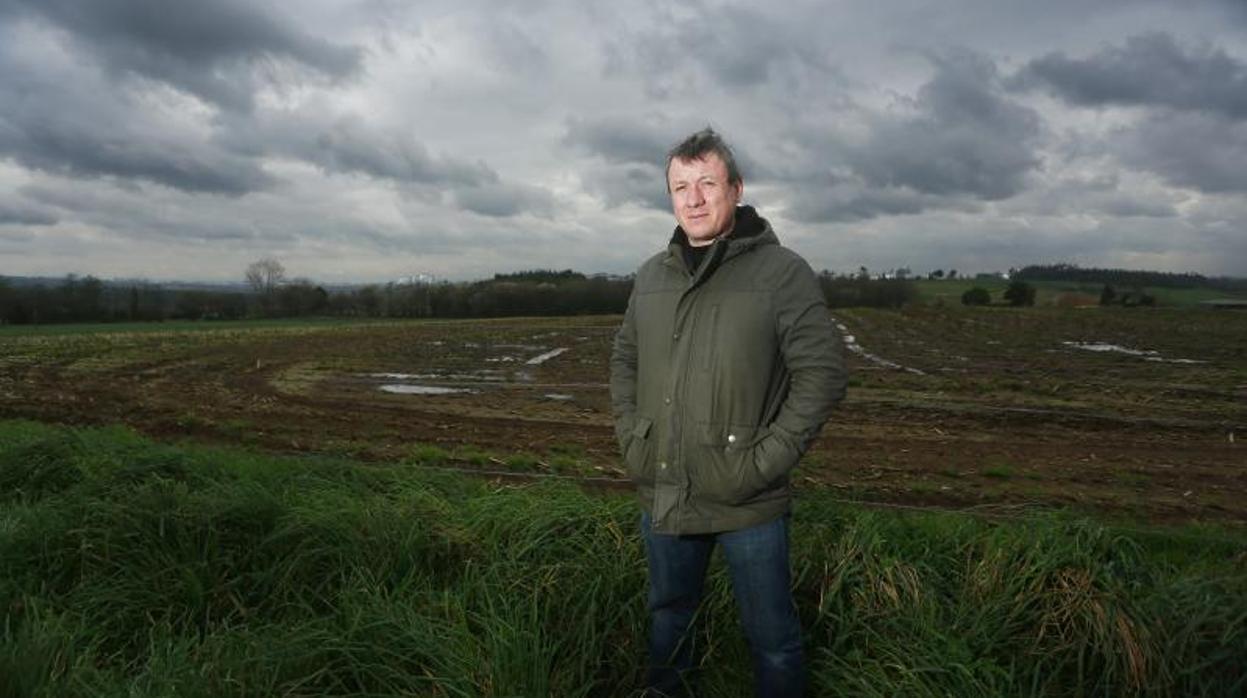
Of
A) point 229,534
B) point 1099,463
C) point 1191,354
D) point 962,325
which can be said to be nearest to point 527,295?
point 962,325

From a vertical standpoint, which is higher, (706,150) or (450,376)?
(706,150)

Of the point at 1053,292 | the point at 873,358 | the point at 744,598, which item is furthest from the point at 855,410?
the point at 1053,292

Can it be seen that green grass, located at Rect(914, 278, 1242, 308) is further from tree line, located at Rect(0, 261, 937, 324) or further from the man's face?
the man's face

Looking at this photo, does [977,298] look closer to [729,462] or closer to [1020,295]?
[1020,295]

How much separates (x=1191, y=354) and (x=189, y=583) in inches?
1155

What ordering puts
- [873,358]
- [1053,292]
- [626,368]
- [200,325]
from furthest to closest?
[1053,292]
[200,325]
[873,358]
[626,368]

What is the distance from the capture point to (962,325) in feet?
135

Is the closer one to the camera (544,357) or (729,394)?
(729,394)

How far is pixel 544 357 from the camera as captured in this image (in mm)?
24578

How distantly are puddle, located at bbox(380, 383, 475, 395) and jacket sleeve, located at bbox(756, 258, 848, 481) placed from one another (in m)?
14.3

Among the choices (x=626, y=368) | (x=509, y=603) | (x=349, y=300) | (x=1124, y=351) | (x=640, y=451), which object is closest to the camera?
(x=640, y=451)

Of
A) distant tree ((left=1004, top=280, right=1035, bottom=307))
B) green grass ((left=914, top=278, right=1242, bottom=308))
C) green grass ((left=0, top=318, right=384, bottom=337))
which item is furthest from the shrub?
green grass ((left=0, top=318, right=384, bottom=337))

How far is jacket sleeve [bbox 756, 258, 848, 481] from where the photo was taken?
241 cm

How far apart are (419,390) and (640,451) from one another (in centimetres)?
1470
